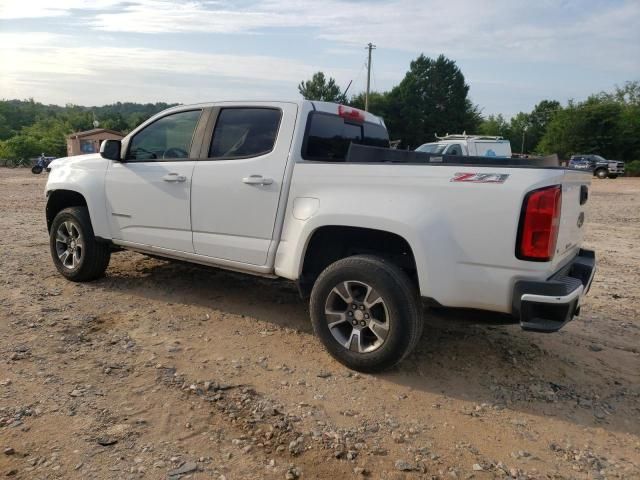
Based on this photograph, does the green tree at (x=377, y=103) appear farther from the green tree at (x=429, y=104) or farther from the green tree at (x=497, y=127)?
the green tree at (x=497, y=127)

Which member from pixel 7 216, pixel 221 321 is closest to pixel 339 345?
pixel 221 321

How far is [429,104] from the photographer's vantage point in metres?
65.6

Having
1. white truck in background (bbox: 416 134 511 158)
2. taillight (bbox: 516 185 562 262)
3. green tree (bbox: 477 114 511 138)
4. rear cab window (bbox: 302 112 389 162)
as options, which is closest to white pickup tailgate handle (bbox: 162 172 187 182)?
rear cab window (bbox: 302 112 389 162)

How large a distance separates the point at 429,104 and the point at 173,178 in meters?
65.1

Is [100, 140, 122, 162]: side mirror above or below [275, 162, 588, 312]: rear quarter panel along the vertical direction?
above

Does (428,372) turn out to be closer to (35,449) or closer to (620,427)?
(620,427)

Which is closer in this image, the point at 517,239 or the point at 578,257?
the point at 517,239

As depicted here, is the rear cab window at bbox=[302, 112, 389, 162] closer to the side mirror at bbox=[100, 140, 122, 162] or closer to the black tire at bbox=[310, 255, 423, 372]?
the black tire at bbox=[310, 255, 423, 372]

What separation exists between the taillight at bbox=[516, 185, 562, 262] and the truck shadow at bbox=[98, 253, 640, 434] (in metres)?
0.53

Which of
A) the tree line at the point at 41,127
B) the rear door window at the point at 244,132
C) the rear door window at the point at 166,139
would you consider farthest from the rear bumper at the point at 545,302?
the tree line at the point at 41,127

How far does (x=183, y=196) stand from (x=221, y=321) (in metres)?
1.14

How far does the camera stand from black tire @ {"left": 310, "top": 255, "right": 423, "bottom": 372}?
3340mm

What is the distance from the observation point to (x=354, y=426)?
296 centimetres

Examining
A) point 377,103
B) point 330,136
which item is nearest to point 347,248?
point 330,136
